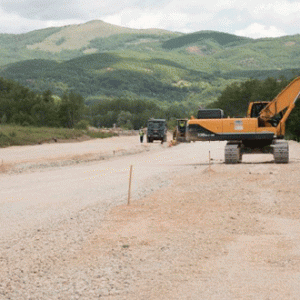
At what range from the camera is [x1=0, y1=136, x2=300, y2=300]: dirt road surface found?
1055 cm

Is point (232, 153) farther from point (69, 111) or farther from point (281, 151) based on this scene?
point (69, 111)

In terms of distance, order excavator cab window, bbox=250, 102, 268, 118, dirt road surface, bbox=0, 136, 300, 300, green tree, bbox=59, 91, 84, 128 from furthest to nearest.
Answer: green tree, bbox=59, 91, 84, 128
excavator cab window, bbox=250, 102, 268, 118
dirt road surface, bbox=0, 136, 300, 300

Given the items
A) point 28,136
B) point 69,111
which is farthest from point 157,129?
point 69,111

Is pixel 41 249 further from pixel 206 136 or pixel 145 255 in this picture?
pixel 206 136

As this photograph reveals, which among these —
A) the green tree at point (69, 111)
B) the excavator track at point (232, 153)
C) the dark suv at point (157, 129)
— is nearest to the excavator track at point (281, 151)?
the excavator track at point (232, 153)

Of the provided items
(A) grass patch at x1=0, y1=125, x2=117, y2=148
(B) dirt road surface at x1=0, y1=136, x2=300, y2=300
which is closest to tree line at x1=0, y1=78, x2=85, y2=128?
(A) grass patch at x1=0, y1=125, x2=117, y2=148

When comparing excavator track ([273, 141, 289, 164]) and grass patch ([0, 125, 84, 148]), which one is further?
grass patch ([0, 125, 84, 148])

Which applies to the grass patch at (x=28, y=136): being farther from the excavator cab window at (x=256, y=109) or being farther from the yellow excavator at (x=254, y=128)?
the excavator cab window at (x=256, y=109)

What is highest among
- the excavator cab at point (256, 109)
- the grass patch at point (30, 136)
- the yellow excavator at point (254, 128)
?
the excavator cab at point (256, 109)

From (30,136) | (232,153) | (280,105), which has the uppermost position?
(280,105)

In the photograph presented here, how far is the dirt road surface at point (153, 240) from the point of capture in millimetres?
10555

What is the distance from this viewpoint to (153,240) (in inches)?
577

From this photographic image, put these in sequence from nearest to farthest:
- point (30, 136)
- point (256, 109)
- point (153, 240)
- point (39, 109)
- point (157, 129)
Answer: point (153, 240) → point (256, 109) → point (30, 136) → point (157, 129) → point (39, 109)

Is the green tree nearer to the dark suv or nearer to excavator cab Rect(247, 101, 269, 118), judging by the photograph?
the dark suv
